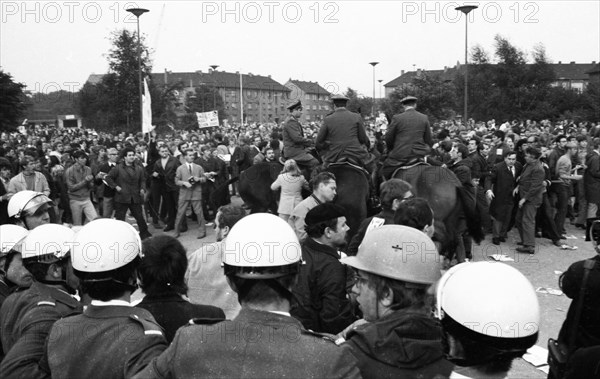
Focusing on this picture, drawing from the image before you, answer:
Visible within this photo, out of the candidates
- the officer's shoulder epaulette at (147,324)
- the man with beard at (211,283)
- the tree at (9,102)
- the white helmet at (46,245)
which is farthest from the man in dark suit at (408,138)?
the tree at (9,102)

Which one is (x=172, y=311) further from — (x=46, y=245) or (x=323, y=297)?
(x=323, y=297)

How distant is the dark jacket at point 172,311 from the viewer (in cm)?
304

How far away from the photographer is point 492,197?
35.3 ft

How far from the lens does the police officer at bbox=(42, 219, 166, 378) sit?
7.60 feet

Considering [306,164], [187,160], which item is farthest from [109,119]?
[306,164]

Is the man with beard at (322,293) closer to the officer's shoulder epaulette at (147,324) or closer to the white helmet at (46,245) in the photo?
the officer's shoulder epaulette at (147,324)

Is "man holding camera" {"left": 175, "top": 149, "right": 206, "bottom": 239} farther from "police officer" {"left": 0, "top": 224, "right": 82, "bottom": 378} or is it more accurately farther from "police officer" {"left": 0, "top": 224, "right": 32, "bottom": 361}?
"police officer" {"left": 0, "top": 224, "right": 82, "bottom": 378}

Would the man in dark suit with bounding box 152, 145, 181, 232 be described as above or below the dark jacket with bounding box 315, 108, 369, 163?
below

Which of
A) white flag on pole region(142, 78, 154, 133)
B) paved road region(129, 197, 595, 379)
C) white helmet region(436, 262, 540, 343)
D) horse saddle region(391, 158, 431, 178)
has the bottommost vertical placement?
paved road region(129, 197, 595, 379)

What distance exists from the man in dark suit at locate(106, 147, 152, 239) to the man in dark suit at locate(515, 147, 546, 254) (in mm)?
→ 7573

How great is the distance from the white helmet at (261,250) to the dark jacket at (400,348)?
40 centimetres

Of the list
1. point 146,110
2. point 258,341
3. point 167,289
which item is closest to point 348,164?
point 167,289

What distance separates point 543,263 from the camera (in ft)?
31.0

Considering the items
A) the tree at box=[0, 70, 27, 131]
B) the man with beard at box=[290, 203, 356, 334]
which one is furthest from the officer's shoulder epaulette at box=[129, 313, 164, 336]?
the tree at box=[0, 70, 27, 131]
